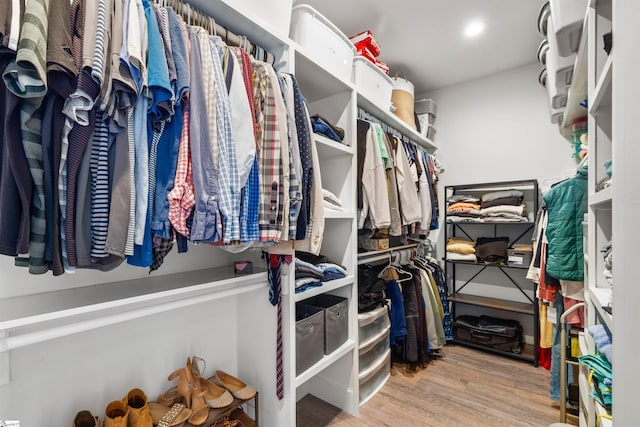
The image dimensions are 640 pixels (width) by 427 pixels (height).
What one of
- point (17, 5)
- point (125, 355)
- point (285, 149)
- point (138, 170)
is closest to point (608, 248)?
point (285, 149)

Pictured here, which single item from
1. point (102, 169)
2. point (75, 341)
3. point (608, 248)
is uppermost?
point (102, 169)

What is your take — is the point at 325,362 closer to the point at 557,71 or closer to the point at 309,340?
the point at 309,340

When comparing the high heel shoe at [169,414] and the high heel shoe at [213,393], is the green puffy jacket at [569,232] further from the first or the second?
the high heel shoe at [169,414]

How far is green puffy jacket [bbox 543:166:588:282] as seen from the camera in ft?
5.28

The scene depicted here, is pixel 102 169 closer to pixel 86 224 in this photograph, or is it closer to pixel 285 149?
pixel 86 224

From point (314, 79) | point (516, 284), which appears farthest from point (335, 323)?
point (516, 284)

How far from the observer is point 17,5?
607mm

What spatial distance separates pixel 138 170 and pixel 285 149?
482 mm

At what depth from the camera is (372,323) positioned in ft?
6.63

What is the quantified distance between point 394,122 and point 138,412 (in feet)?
7.72

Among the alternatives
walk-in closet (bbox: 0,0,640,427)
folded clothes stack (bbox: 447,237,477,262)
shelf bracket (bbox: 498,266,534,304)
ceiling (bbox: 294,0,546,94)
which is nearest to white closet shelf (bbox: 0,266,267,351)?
walk-in closet (bbox: 0,0,640,427)

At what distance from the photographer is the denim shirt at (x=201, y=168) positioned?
85 cm

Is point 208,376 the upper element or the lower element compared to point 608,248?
lower

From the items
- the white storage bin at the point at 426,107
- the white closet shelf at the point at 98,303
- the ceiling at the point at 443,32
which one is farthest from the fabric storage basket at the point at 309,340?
the white storage bin at the point at 426,107
